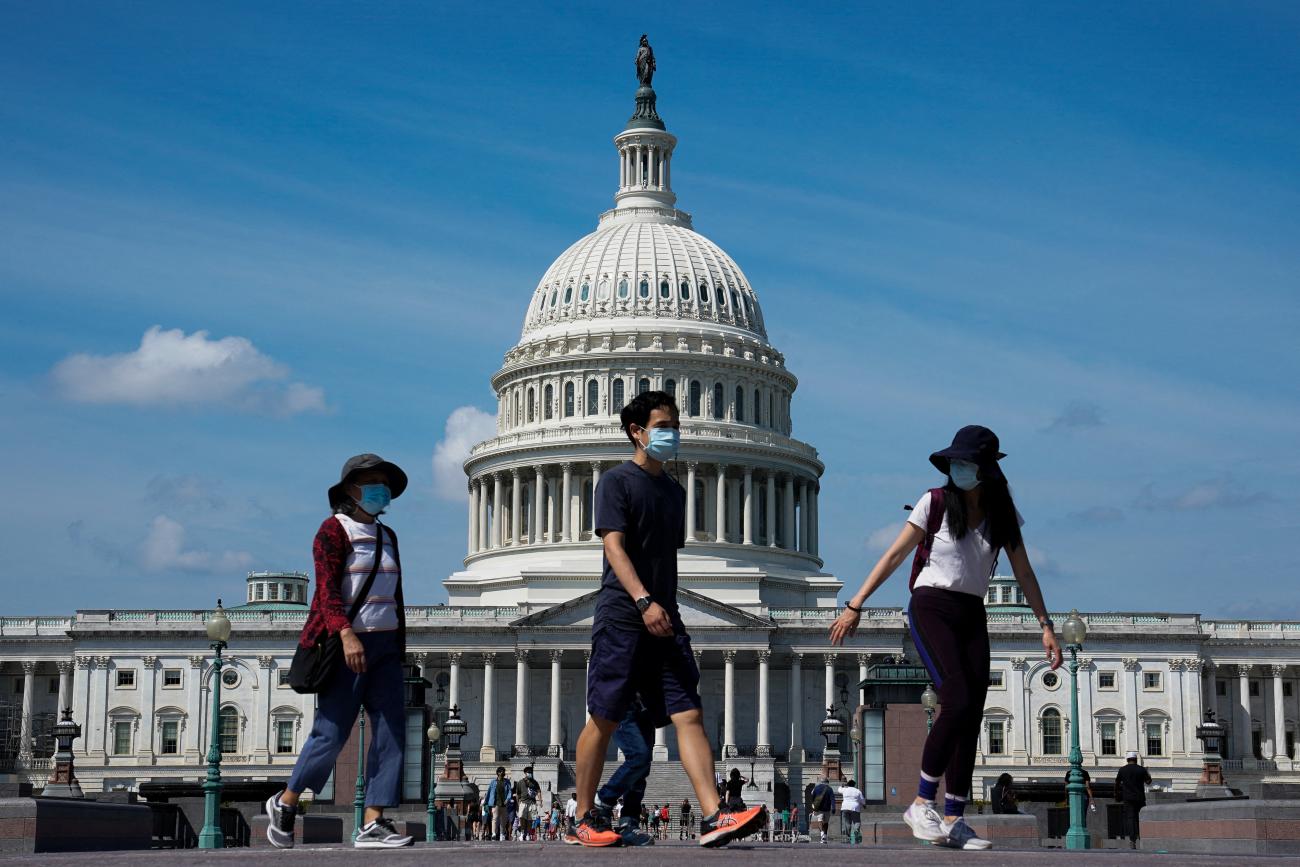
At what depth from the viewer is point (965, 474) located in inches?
734

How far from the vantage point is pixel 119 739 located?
4574 inches

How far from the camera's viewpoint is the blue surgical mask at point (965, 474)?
18625mm

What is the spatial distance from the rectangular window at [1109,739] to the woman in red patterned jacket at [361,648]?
104214 mm

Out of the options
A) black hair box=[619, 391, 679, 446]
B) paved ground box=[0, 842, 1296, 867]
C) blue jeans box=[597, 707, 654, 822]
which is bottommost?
paved ground box=[0, 842, 1296, 867]

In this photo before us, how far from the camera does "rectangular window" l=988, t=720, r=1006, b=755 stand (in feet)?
387

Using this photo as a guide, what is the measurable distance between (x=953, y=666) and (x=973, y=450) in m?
1.96

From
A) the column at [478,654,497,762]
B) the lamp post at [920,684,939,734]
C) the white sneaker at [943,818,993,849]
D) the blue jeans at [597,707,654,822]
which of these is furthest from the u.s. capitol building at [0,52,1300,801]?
the white sneaker at [943,818,993,849]

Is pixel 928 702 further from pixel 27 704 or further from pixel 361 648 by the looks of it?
pixel 27 704

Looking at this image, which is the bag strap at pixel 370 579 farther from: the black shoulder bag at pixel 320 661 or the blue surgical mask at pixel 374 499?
the blue surgical mask at pixel 374 499

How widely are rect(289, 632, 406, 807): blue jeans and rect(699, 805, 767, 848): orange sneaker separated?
9.81ft

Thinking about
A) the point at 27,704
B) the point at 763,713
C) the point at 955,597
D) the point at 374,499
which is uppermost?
the point at 374,499

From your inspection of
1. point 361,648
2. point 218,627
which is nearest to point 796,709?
point 218,627

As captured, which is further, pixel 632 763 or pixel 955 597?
pixel 632 763

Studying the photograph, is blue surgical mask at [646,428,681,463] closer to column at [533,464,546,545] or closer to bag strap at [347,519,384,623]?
bag strap at [347,519,384,623]
